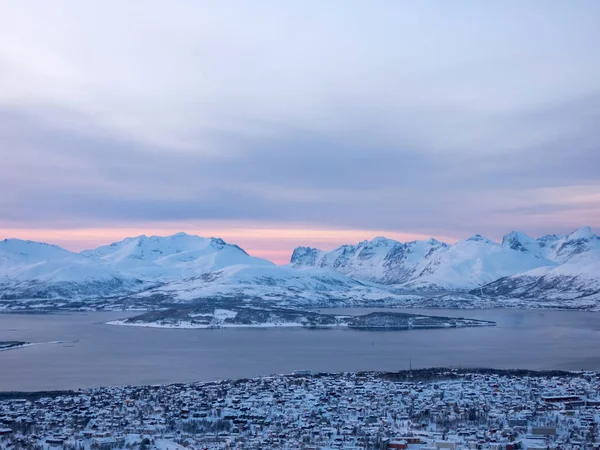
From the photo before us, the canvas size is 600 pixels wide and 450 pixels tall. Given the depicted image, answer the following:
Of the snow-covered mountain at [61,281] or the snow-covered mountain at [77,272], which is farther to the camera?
the snow-covered mountain at [77,272]

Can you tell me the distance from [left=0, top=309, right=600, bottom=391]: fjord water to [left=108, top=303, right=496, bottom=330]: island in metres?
4.81

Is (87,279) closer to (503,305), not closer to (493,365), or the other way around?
(503,305)

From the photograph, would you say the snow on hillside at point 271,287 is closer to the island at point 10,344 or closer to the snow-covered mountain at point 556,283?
the snow-covered mountain at point 556,283

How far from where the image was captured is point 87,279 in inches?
5581

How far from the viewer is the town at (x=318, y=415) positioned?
2383cm

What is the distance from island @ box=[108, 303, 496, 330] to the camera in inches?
3238

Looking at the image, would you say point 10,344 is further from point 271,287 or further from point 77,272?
point 77,272

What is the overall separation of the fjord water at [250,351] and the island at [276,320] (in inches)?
189

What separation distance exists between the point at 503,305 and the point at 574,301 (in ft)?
37.9

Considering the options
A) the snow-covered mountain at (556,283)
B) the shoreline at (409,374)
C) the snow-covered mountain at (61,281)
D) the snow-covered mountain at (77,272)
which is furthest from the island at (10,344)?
the snow-covered mountain at (556,283)

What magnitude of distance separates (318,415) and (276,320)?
5747 cm

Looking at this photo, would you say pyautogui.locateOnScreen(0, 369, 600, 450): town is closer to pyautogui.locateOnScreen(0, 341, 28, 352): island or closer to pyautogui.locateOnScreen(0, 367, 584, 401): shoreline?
pyautogui.locateOnScreen(0, 367, 584, 401): shoreline

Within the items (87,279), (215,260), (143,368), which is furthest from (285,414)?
(215,260)

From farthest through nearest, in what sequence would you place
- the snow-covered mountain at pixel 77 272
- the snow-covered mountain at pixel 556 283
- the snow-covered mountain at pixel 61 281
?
the snow-covered mountain at pixel 556 283
the snow-covered mountain at pixel 77 272
the snow-covered mountain at pixel 61 281
